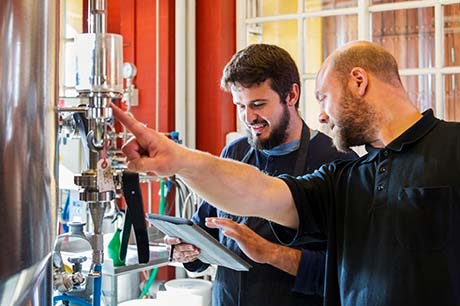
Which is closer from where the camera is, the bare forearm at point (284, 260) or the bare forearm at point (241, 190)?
the bare forearm at point (241, 190)

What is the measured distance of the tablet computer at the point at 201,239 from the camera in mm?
1267

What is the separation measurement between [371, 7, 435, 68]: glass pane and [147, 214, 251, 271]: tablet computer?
1844mm

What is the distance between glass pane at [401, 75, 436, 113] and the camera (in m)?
2.70

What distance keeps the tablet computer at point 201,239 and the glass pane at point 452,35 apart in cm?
187

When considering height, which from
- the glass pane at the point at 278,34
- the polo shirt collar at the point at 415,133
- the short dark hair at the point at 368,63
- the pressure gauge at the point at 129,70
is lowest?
the polo shirt collar at the point at 415,133

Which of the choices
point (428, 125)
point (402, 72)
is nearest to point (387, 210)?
point (428, 125)

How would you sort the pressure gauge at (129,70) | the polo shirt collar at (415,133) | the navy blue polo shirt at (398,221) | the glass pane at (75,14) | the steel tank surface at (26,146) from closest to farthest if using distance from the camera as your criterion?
the steel tank surface at (26,146), the navy blue polo shirt at (398,221), the polo shirt collar at (415,133), the pressure gauge at (129,70), the glass pane at (75,14)

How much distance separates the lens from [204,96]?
3.18m

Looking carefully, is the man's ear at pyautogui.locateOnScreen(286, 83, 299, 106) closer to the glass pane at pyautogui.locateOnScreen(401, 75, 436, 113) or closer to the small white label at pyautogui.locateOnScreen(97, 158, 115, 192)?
the small white label at pyautogui.locateOnScreen(97, 158, 115, 192)

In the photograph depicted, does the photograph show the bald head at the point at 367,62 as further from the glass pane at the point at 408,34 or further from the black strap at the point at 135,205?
the glass pane at the point at 408,34

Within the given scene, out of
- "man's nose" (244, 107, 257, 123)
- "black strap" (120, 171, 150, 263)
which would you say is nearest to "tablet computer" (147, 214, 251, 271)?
"black strap" (120, 171, 150, 263)

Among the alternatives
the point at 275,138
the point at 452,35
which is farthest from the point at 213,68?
the point at 275,138

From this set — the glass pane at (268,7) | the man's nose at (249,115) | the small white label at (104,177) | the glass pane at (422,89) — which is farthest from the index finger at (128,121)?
the glass pane at (268,7)

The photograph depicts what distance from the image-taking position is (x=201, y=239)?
1312 millimetres
